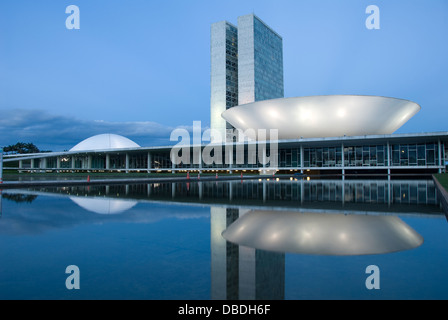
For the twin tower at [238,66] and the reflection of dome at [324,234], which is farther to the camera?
the twin tower at [238,66]

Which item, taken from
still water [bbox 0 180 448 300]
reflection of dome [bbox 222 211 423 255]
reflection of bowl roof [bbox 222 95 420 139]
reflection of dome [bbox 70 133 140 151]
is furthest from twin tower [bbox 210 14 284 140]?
still water [bbox 0 180 448 300]

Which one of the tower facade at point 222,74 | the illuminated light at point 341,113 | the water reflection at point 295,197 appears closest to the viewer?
the water reflection at point 295,197

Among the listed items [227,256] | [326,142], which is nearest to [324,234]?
[227,256]

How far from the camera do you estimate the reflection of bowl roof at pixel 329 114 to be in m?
38.2

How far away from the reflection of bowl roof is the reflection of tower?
35975mm

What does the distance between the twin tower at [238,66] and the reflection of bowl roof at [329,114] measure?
125ft

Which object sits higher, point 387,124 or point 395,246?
point 387,124

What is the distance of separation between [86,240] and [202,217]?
118 inches

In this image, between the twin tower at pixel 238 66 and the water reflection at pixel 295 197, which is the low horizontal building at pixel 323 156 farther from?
the twin tower at pixel 238 66

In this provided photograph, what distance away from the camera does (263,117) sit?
143 ft

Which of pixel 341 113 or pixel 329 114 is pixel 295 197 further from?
pixel 341 113

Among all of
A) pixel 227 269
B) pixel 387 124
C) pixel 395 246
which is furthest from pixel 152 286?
pixel 387 124

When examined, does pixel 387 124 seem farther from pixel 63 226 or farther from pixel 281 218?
pixel 63 226

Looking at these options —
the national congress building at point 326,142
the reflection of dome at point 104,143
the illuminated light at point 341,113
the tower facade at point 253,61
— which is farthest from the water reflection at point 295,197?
the reflection of dome at point 104,143
